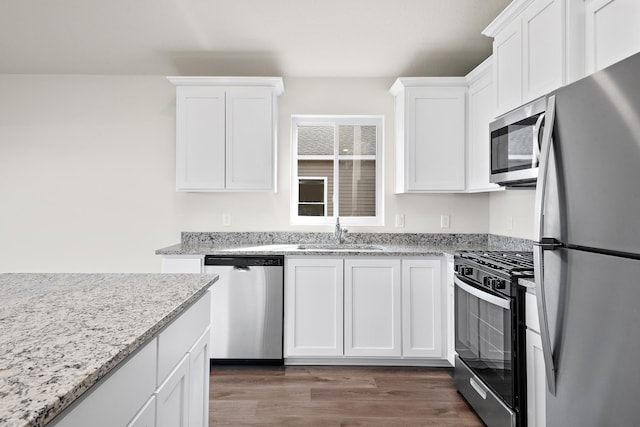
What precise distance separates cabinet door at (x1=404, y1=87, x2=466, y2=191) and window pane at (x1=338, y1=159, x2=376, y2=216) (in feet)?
1.66

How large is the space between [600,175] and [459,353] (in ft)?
5.68

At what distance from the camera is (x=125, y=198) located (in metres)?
3.56

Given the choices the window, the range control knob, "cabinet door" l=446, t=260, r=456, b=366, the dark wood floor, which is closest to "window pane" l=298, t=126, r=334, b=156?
the window

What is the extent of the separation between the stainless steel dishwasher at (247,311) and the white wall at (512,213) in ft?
6.33

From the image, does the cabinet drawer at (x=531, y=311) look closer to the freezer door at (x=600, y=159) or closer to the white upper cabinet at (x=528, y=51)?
the freezer door at (x=600, y=159)

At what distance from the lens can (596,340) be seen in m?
1.15

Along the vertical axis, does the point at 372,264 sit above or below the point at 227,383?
above

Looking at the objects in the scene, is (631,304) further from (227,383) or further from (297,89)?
(297,89)

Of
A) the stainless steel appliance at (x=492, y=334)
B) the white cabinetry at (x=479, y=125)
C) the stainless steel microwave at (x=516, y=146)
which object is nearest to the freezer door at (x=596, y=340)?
the stainless steel appliance at (x=492, y=334)

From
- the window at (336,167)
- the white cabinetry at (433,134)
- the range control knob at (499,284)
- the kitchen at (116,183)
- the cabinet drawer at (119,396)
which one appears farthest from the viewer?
the window at (336,167)

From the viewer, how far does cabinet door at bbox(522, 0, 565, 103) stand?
1.77 meters

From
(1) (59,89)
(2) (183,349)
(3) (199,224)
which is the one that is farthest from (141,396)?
(1) (59,89)

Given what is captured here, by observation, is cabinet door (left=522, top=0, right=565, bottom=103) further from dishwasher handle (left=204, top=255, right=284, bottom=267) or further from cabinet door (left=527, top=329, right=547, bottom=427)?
dishwasher handle (left=204, top=255, right=284, bottom=267)

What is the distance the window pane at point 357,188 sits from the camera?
3.65 m
